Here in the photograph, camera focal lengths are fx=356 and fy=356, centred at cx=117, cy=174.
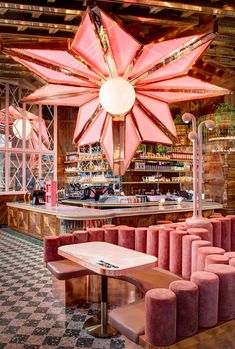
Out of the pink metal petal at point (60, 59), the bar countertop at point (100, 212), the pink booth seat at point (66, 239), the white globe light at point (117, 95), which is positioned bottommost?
the pink booth seat at point (66, 239)

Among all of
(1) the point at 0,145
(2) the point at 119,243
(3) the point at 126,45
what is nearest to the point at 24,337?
(2) the point at 119,243

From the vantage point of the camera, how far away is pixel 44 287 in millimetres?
4844

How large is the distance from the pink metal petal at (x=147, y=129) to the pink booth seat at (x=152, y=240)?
117 cm

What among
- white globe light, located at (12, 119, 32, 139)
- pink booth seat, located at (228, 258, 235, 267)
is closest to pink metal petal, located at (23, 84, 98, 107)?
pink booth seat, located at (228, 258, 235, 267)

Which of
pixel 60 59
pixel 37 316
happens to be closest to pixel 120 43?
pixel 60 59

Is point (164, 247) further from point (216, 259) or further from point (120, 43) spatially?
point (120, 43)

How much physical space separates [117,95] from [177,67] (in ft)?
2.16

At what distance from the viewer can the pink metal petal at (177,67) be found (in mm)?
3356

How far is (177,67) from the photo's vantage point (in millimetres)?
3529

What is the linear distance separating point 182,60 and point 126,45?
1.94 feet

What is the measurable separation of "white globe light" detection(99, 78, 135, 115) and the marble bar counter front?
2612 millimetres

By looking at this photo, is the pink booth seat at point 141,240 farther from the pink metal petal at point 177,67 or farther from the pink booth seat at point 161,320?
the pink booth seat at point 161,320

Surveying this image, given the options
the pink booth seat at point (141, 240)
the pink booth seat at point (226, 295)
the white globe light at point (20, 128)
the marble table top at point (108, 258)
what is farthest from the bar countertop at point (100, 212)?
the white globe light at point (20, 128)

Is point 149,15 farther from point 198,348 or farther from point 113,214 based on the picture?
point 198,348
